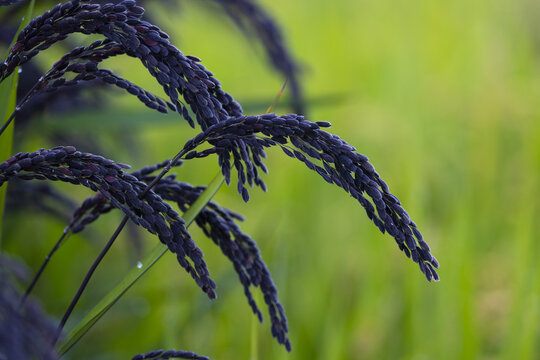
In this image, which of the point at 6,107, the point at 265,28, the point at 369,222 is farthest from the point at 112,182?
the point at 369,222

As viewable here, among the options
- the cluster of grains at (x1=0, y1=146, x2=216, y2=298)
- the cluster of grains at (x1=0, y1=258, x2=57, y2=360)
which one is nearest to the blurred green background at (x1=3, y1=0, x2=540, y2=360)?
the cluster of grains at (x1=0, y1=146, x2=216, y2=298)

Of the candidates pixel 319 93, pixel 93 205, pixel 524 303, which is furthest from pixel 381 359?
pixel 319 93

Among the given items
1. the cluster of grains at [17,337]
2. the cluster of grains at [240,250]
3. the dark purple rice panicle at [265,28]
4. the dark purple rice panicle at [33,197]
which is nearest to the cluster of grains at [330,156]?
the cluster of grains at [240,250]

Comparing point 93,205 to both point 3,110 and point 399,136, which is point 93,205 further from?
point 399,136

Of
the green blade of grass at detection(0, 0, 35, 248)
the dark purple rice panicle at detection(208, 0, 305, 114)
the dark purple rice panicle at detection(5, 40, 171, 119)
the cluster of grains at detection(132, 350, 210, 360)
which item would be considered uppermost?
the dark purple rice panicle at detection(208, 0, 305, 114)

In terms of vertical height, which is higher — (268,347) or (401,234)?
(268,347)

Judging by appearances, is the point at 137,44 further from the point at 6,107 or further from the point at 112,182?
the point at 6,107

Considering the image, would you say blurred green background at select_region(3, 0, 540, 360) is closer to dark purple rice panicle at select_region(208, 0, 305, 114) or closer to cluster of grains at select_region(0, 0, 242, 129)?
dark purple rice panicle at select_region(208, 0, 305, 114)
